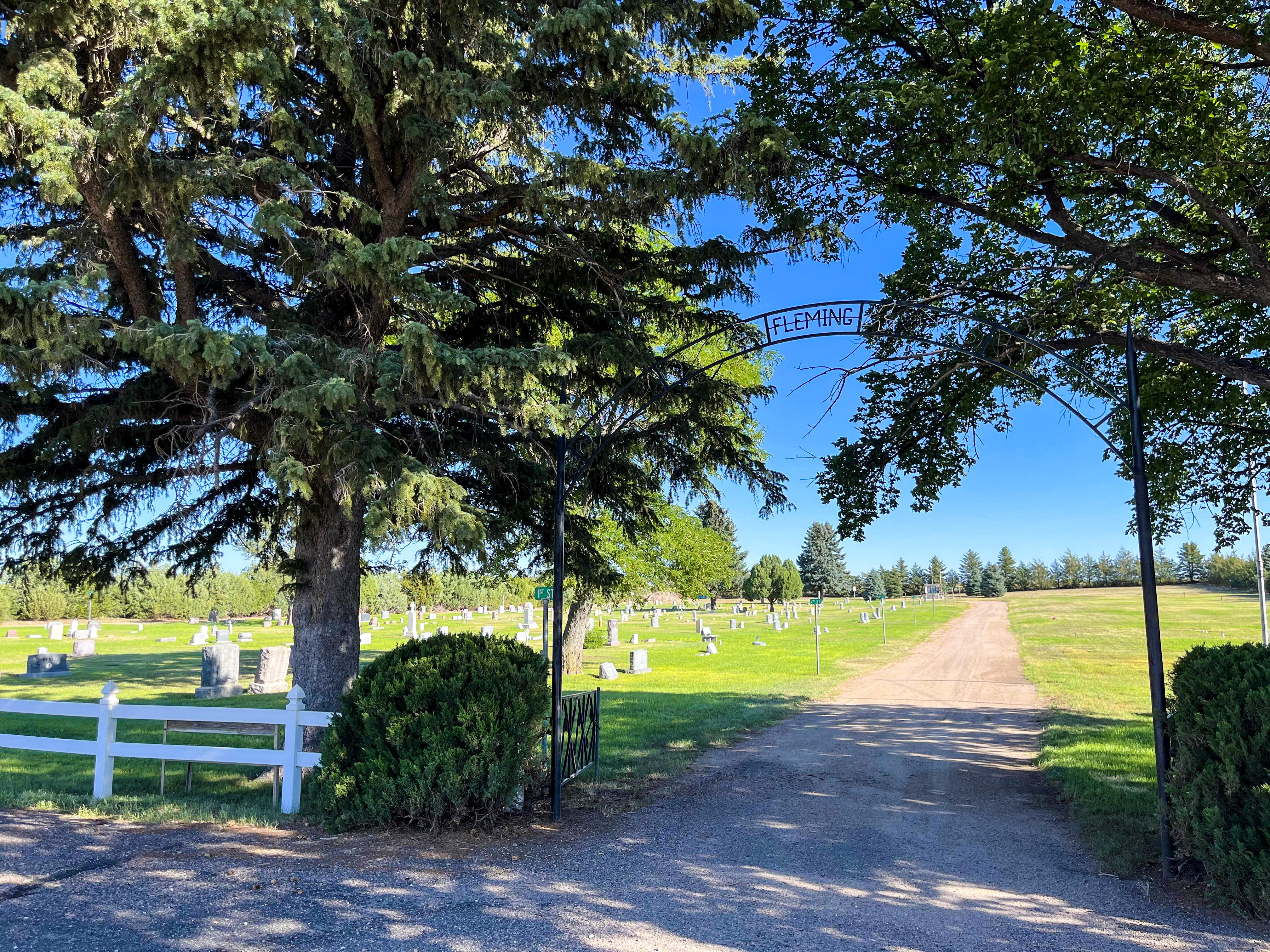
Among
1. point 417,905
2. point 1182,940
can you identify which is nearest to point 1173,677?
point 1182,940

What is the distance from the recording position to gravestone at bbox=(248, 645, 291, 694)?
783 inches

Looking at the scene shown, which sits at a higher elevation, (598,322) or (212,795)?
(598,322)

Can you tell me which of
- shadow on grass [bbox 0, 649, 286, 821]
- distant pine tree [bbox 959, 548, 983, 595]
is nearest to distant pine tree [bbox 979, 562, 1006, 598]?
distant pine tree [bbox 959, 548, 983, 595]

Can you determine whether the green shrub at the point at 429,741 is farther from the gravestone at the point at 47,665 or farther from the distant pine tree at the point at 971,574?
the distant pine tree at the point at 971,574

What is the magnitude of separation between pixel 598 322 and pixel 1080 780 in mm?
7420

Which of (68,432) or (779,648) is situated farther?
(779,648)

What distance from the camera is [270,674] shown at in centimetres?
2009

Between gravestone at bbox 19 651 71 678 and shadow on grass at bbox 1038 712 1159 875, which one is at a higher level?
shadow on grass at bbox 1038 712 1159 875

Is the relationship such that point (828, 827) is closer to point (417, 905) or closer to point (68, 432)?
point (417, 905)

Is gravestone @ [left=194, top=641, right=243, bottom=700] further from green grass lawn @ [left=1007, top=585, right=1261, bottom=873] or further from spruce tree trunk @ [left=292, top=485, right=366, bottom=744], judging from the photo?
green grass lawn @ [left=1007, top=585, right=1261, bottom=873]

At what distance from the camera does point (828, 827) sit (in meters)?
6.98

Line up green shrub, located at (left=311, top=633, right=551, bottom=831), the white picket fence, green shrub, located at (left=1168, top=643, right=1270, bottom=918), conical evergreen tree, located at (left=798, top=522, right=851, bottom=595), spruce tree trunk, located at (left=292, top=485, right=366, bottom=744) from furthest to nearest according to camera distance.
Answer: conical evergreen tree, located at (left=798, top=522, right=851, bottom=595)
spruce tree trunk, located at (left=292, top=485, right=366, bottom=744)
the white picket fence
green shrub, located at (left=311, top=633, right=551, bottom=831)
green shrub, located at (left=1168, top=643, right=1270, bottom=918)

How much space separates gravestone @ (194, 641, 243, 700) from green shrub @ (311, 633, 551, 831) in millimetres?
13759

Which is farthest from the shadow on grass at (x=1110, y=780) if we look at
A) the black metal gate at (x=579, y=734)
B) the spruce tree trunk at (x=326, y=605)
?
the spruce tree trunk at (x=326, y=605)
